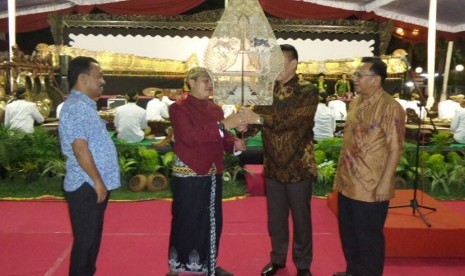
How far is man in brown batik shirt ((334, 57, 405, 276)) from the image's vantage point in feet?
7.99

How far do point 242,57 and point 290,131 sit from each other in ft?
2.14

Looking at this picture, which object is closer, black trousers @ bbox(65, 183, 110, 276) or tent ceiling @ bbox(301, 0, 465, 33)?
black trousers @ bbox(65, 183, 110, 276)

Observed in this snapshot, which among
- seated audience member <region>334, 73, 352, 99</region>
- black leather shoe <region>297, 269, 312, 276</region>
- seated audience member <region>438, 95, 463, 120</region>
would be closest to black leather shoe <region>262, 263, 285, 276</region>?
black leather shoe <region>297, 269, 312, 276</region>

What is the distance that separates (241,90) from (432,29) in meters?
5.88

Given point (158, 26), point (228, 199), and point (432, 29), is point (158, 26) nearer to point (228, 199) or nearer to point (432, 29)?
point (432, 29)

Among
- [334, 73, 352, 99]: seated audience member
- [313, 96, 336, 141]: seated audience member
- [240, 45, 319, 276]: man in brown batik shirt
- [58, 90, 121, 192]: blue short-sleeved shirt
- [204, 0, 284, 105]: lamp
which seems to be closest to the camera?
[58, 90, 121, 192]: blue short-sleeved shirt

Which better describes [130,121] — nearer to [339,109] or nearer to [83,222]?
[339,109]

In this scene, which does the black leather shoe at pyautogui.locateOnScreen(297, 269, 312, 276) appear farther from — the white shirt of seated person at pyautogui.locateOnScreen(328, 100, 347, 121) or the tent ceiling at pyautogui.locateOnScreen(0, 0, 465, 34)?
the tent ceiling at pyautogui.locateOnScreen(0, 0, 465, 34)

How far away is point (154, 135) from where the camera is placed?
799 cm

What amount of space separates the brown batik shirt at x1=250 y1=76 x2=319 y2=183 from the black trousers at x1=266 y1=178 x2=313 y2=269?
0.07 m

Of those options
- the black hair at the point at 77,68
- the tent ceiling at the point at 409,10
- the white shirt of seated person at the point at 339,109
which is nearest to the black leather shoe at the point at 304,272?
the black hair at the point at 77,68

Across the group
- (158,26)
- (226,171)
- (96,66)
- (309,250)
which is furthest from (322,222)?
Answer: (158,26)

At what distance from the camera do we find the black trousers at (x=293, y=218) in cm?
284

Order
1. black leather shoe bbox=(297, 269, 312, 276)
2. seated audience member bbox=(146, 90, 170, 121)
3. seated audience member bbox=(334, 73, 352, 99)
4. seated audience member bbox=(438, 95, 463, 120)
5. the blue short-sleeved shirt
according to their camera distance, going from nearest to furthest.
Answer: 1. the blue short-sleeved shirt
2. black leather shoe bbox=(297, 269, 312, 276)
3. seated audience member bbox=(146, 90, 170, 121)
4. seated audience member bbox=(438, 95, 463, 120)
5. seated audience member bbox=(334, 73, 352, 99)
